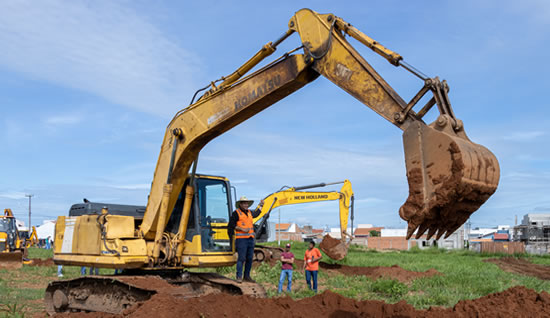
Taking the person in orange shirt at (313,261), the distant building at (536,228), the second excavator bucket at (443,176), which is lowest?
the person in orange shirt at (313,261)

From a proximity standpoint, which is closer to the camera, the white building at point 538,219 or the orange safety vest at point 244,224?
the orange safety vest at point 244,224

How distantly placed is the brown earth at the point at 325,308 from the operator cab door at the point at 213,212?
4.27 ft

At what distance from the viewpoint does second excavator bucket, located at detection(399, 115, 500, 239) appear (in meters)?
5.08

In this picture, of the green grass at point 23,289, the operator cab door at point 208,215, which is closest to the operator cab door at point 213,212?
the operator cab door at point 208,215

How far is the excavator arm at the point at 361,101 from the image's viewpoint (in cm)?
520

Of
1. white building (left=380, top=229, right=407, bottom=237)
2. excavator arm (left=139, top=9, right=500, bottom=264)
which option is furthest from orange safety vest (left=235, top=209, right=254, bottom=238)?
white building (left=380, top=229, right=407, bottom=237)

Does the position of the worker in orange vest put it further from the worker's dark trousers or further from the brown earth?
the brown earth

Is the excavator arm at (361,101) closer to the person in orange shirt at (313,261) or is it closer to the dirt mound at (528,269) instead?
the person in orange shirt at (313,261)

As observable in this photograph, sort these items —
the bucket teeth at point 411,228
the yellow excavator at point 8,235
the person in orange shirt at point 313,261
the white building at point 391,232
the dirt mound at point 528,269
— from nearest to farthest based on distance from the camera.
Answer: the bucket teeth at point 411,228 → the person in orange shirt at point 313,261 → the dirt mound at point 528,269 → the yellow excavator at point 8,235 → the white building at point 391,232

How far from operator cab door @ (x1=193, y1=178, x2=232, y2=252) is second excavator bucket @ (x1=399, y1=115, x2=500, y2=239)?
477 cm

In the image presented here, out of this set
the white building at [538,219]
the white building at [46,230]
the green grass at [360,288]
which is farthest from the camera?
the white building at [46,230]

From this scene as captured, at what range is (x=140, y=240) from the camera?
9.17 metres

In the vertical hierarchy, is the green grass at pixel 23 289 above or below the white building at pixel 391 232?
below

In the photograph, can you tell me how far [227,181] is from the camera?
10148mm
